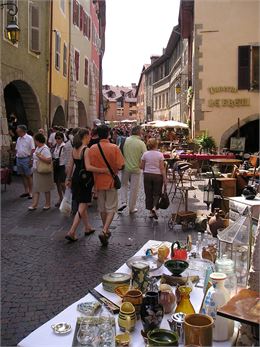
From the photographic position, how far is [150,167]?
783 cm

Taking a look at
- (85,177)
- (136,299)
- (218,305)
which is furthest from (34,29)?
(218,305)

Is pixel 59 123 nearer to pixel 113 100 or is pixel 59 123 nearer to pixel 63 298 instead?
pixel 63 298

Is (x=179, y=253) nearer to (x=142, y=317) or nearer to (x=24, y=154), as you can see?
(x=142, y=317)

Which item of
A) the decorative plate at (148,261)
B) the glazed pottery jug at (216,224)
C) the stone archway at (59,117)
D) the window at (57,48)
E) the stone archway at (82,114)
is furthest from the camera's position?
the stone archway at (82,114)

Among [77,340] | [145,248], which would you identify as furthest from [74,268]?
[77,340]

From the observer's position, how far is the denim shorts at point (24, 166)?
32.8ft

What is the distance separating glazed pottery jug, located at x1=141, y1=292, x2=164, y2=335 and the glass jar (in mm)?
383

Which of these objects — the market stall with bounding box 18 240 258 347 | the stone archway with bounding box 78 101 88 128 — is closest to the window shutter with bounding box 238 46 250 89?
the stone archway with bounding box 78 101 88 128

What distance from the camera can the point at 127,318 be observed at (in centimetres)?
235

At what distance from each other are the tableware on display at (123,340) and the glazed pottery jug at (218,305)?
431mm

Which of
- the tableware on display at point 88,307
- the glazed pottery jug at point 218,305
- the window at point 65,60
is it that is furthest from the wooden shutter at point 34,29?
the glazed pottery jug at point 218,305

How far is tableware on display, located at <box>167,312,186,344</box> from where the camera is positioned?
2.22 meters

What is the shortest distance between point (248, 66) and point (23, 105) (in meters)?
8.91

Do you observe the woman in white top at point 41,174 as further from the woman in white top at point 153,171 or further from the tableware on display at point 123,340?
the tableware on display at point 123,340
